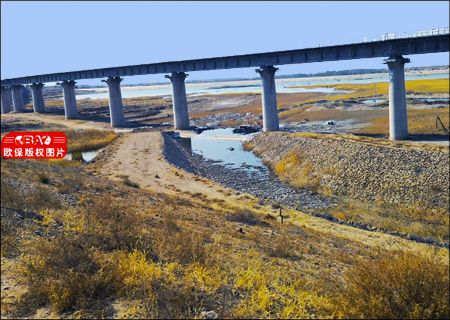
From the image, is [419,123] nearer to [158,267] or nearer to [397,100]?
[397,100]

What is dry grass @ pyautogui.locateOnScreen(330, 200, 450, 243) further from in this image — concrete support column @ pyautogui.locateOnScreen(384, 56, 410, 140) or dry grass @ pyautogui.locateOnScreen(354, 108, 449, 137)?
dry grass @ pyautogui.locateOnScreen(354, 108, 449, 137)

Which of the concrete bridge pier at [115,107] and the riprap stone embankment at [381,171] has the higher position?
the concrete bridge pier at [115,107]

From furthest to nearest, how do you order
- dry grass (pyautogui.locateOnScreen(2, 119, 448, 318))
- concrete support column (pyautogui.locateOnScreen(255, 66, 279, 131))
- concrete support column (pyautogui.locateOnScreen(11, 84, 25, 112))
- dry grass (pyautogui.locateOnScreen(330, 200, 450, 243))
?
concrete support column (pyautogui.locateOnScreen(11, 84, 25, 112))
concrete support column (pyautogui.locateOnScreen(255, 66, 279, 131))
dry grass (pyautogui.locateOnScreen(330, 200, 450, 243))
dry grass (pyautogui.locateOnScreen(2, 119, 448, 318))

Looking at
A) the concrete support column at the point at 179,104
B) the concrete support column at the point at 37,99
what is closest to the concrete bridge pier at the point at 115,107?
the concrete support column at the point at 179,104

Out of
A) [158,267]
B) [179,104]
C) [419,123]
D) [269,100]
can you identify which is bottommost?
[419,123]

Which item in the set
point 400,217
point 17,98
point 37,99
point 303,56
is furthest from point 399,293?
point 17,98

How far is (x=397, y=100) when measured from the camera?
43688 mm

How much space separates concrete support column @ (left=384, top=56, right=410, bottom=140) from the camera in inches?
1700

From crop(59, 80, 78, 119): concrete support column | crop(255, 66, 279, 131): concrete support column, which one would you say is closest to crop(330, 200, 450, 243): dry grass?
crop(255, 66, 279, 131): concrete support column

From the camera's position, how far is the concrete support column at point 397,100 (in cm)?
4319

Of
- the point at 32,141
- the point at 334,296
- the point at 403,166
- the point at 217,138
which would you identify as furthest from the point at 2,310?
the point at 217,138

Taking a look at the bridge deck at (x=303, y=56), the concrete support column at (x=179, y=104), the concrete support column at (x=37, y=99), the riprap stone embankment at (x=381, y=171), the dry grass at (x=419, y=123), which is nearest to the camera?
the riprap stone embankment at (x=381, y=171)

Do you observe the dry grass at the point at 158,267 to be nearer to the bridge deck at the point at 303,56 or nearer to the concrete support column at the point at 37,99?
the bridge deck at the point at 303,56

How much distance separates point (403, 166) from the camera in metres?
31.9
